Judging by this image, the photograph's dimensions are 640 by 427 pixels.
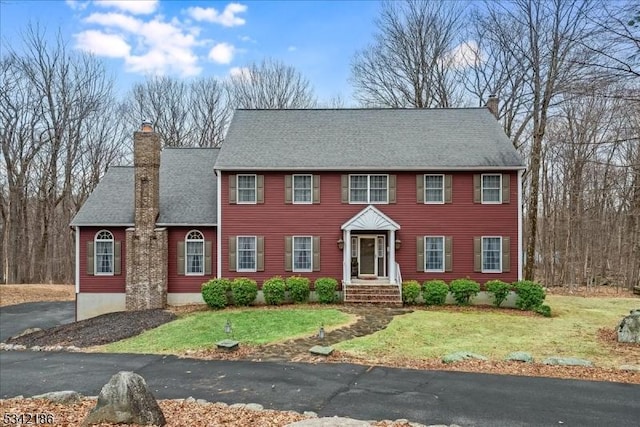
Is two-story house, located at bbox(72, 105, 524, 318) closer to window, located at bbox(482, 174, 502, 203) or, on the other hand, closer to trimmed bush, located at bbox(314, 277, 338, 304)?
window, located at bbox(482, 174, 502, 203)

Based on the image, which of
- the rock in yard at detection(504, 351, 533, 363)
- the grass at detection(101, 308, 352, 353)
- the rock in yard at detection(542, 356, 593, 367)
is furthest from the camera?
the grass at detection(101, 308, 352, 353)

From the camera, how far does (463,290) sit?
16.9m

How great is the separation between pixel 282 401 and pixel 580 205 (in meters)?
26.2

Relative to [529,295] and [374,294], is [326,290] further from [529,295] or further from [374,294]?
[529,295]

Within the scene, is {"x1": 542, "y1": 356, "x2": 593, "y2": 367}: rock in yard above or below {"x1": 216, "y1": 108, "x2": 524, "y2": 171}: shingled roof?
below

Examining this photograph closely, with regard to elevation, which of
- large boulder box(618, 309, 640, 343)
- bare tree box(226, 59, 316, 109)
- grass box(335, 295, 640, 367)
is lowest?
grass box(335, 295, 640, 367)

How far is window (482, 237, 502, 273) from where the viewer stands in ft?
58.4

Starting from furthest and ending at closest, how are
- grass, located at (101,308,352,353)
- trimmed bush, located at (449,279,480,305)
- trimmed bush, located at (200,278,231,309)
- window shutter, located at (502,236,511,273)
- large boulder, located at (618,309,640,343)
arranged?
window shutter, located at (502,236,511,273) < trimmed bush, located at (449,279,480,305) < trimmed bush, located at (200,278,231,309) < grass, located at (101,308,352,353) < large boulder, located at (618,309,640,343)

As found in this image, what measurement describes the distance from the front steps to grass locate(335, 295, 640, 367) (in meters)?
1.30

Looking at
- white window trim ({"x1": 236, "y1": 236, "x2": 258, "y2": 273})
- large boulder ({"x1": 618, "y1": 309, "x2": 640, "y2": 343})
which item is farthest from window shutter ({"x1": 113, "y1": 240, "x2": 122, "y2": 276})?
large boulder ({"x1": 618, "y1": 309, "x2": 640, "y2": 343})

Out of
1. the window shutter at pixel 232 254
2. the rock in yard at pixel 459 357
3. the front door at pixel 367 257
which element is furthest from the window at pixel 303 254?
the rock in yard at pixel 459 357

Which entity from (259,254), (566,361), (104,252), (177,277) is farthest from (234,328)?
(566,361)

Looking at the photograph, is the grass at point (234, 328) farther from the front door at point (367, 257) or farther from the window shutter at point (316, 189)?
the window shutter at point (316, 189)

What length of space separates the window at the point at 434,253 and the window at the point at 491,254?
1.66 meters
